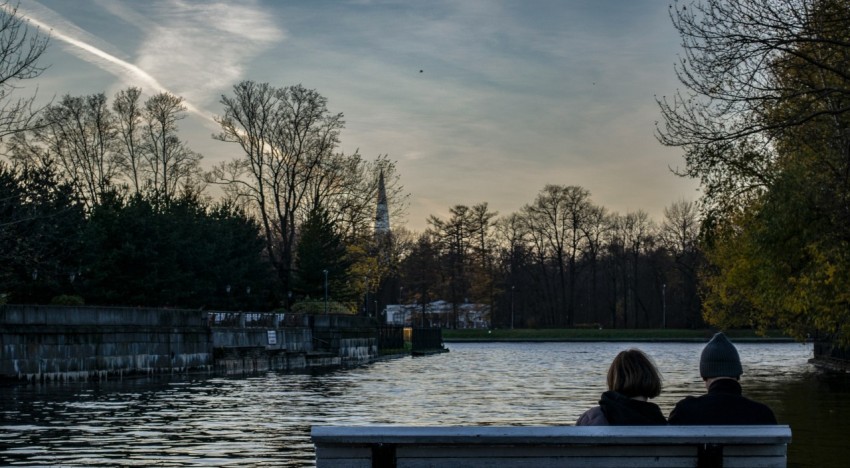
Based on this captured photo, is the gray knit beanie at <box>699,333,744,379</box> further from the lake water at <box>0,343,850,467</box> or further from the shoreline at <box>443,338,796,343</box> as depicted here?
the shoreline at <box>443,338,796,343</box>

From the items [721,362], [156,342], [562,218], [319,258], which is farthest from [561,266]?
[721,362]

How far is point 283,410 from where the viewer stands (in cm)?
2666

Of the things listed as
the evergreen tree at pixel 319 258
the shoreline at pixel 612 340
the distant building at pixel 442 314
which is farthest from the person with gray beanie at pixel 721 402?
the distant building at pixel 442 314

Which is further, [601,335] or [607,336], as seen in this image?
[601,335]

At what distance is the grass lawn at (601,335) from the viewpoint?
4429 inches

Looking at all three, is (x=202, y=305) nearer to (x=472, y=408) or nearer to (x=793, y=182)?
(x=472, y=408)

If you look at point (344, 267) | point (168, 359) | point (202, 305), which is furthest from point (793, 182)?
point (344, 267)

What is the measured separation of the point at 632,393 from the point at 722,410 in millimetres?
743

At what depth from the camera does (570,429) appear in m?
6.50

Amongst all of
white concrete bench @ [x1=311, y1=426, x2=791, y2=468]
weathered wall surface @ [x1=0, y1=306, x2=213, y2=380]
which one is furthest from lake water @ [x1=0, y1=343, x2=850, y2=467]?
white concrete bench @ [x1=311, y1=426, x2=791, y2=468]

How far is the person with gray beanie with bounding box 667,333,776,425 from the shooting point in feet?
23.8

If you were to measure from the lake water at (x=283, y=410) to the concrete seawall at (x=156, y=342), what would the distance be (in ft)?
3.40

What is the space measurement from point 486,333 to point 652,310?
20193 mm

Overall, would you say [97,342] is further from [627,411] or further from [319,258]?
[319,258]
